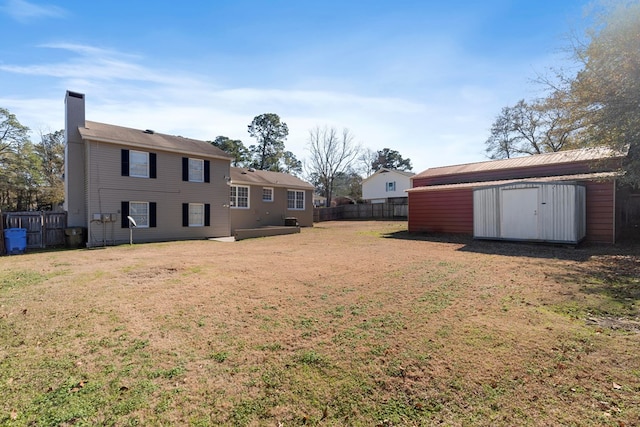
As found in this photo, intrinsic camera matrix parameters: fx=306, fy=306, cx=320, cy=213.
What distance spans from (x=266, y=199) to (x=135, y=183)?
8.10 meters

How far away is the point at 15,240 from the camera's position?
1131 centimetres

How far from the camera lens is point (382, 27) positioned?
9.25 m

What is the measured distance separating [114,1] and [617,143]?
14.5 m

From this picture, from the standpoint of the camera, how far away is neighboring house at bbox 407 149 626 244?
11.1 m

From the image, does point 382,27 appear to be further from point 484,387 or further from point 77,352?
point 77,352

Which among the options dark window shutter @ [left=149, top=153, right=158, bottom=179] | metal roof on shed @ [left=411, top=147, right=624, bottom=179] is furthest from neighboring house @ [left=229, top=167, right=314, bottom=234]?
metal roof on shed @ [left=411, top=147, right=624, bottom=179]

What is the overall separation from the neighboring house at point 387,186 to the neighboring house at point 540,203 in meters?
18.8

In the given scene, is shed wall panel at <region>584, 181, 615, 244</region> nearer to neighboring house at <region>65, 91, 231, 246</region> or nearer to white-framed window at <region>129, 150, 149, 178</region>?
neighboring house at <region>65, 91, 231, 246</region>

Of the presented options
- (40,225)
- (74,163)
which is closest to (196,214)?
(74,163)

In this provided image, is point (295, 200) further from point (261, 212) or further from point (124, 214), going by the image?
point (124, 214)

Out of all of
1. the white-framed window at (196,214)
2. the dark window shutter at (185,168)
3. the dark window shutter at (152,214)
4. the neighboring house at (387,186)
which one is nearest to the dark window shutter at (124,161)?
the dark window shutter at (152,214)

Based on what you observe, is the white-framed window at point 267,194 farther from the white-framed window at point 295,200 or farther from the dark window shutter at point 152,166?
the dark window shutter at point 152,166

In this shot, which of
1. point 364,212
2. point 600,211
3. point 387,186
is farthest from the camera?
point 387,186

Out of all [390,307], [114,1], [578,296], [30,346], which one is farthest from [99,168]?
[578,296]
